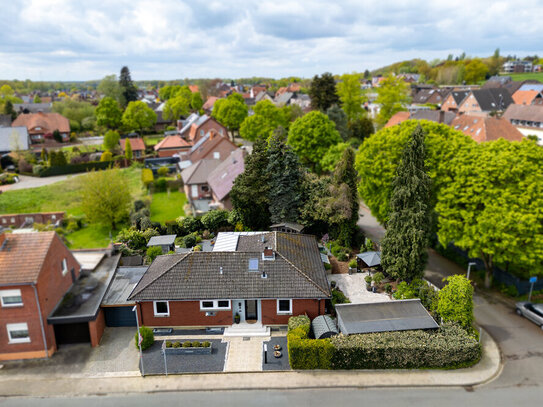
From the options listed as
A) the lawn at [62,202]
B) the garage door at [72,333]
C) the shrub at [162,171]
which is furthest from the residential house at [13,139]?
the garage door at [72,333]

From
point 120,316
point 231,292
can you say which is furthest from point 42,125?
point 231,292

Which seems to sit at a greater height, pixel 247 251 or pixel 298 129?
pixel 298 129

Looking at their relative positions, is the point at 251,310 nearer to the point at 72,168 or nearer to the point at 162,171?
the point at 162,171

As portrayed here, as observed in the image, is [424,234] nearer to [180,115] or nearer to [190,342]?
[190,342]

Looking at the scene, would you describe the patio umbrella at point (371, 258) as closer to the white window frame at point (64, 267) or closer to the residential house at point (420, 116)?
the white window frame at point (64, 267)

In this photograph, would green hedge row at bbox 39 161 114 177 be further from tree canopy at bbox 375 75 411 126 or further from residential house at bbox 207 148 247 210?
tree canopy at bbox 375 75 411 126

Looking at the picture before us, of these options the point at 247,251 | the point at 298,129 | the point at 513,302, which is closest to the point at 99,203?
the point at 247,251
